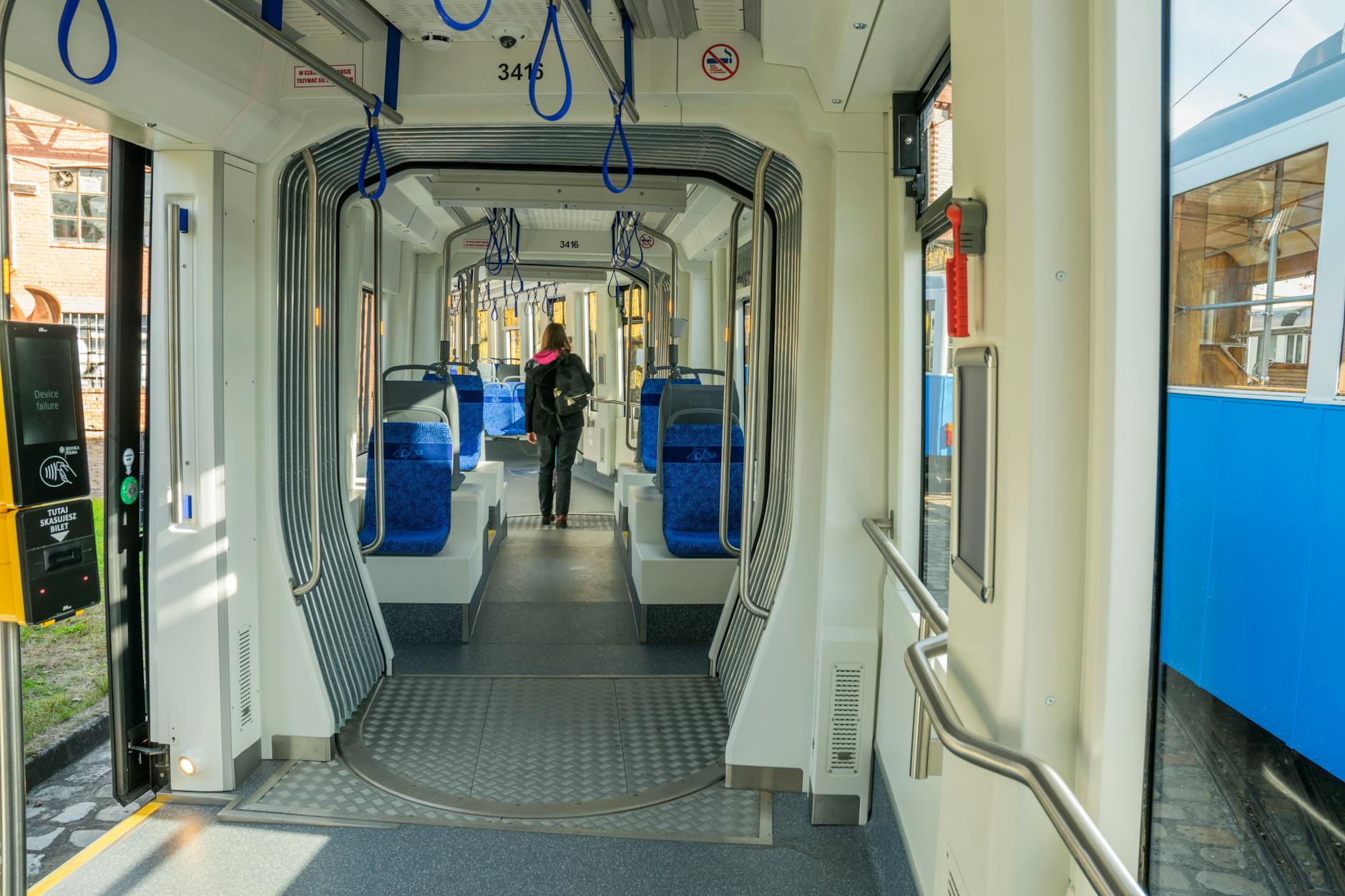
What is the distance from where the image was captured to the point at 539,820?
3.35 meters

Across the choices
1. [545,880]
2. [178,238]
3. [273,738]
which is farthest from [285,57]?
[545,880]

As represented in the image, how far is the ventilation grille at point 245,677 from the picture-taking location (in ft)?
11.7

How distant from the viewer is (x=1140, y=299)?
1394mm

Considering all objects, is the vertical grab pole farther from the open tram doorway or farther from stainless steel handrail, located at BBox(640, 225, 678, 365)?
the open tram doorway

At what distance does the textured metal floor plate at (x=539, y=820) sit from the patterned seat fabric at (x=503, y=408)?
1167cm

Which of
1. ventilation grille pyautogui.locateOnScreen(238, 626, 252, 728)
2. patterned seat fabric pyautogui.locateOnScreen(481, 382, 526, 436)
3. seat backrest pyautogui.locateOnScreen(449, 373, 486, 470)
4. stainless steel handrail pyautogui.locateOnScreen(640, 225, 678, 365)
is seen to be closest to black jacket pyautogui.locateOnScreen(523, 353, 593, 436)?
seat backrest pyautogui.locateOnScreen(449, 373, 486, 470)

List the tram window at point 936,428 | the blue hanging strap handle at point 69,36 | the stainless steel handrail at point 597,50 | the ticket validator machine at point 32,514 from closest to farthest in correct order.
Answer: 1. the ticket validator machine at point 32,514
2. the blue hanging strap handle at point 69,36
3. the stainless steel handrail at point 597,50
4. the tram window at point 936,428

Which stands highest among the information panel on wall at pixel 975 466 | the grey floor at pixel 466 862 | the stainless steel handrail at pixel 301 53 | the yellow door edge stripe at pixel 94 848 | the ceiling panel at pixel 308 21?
the ceiling panel at pixel 308 21

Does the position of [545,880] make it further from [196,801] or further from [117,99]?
[117,99]

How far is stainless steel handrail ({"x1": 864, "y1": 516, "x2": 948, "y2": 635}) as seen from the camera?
223 cm

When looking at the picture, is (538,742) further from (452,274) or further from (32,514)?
(452,274)

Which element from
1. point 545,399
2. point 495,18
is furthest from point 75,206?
point 545,399

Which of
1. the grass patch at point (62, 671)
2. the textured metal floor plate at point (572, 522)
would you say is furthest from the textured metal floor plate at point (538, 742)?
the textured metal floor plate at point (572, 522)

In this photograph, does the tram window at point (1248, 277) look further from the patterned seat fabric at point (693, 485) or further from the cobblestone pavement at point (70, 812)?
the patterned seat fabric at point (693, 485)
